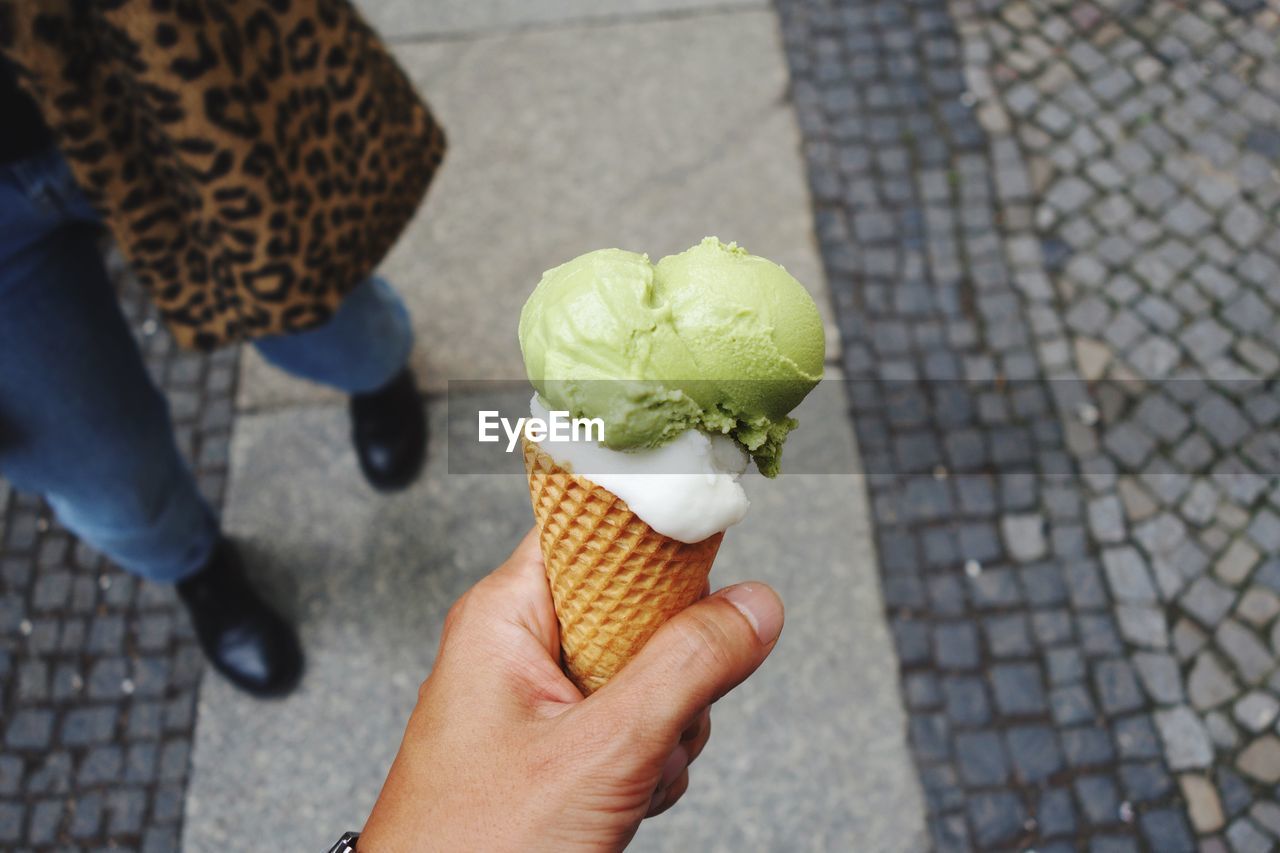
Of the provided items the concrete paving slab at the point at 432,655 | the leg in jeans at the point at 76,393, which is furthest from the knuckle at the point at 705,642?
the leg in jeans at the point at 76,393

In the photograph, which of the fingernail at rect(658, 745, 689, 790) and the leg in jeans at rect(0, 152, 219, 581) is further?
the leg in jeans at rect(0, 152, 219, 581)

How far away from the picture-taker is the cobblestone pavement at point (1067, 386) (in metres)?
2.69

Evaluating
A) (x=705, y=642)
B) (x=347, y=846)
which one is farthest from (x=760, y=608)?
(x=347, y=846)

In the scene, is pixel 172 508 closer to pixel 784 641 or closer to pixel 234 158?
pixel 234 158

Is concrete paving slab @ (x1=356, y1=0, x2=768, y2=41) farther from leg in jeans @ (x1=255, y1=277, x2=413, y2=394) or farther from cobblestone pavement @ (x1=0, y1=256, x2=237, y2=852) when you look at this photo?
cobblestone pavement @ (x1=0, y1=256, x2=237, y2=852)

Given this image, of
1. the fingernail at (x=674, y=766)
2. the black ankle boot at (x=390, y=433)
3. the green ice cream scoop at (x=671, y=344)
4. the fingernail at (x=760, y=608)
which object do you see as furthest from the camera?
the black ankle boot at (x=390, y=433)

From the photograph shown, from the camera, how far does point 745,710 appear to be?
284 cm

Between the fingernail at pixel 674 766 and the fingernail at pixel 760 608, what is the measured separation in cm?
Result: 29

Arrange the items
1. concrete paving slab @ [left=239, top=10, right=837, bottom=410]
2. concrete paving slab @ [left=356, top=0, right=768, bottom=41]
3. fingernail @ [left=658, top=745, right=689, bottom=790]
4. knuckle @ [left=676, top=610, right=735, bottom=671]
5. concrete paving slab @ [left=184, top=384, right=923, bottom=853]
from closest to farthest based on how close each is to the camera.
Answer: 1. knuckle @ [left=676, top=610, right=735, bottom=671]
2. fingernail @ [left=658, top=745, right=689, bottom=790]
3. concrete paving slab @ [left=184, top=384, right=923, bottom=853]
4. concrete paving slab @ [left=239, top=10, right=837, bottom=410]
5. concrete paving slab @ [left=356, top=0, right=768, bottom=41]

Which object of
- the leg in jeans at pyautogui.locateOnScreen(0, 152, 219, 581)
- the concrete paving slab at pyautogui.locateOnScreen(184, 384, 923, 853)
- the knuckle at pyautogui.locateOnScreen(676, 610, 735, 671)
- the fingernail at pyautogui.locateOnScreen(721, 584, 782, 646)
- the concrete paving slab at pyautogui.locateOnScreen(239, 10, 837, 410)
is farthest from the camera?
the concrete paving slab at pyautogui.locateOnScreen(239, 10, 837, 410)

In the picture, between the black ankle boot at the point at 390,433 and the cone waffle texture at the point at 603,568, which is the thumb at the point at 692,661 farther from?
the black ankle boot at the point at 390,433

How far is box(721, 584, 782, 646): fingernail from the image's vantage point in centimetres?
159

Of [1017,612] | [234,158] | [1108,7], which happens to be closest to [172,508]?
[234,158]

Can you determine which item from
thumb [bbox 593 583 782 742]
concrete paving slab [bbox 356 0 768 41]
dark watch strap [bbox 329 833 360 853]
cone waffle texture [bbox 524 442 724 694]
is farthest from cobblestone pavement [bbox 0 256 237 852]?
concrete paving slab [bbox 356 0 768 41]
